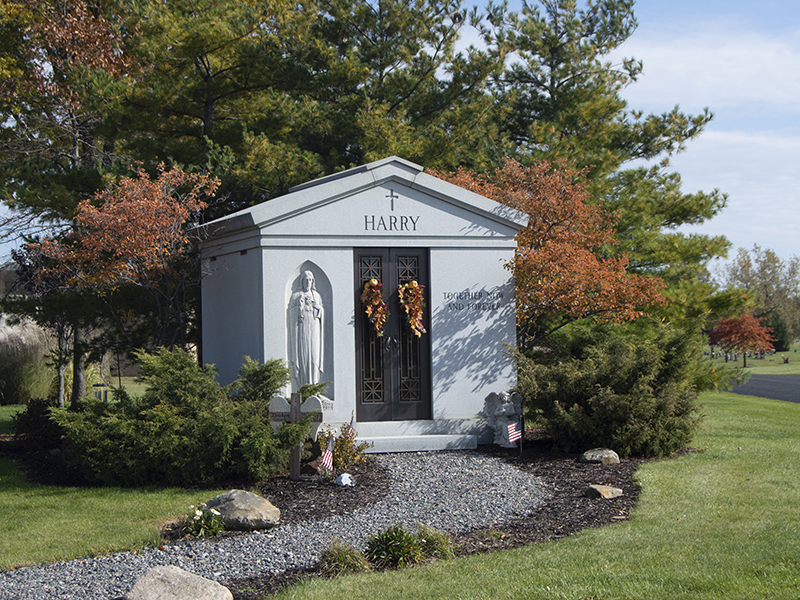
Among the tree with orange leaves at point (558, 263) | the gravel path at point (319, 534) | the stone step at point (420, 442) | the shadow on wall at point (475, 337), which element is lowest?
the gravel path at point (319, 534)

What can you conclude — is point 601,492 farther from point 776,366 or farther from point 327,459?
point 776,366

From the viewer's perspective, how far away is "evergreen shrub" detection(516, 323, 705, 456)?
9375 mm

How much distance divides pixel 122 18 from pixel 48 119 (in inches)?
108

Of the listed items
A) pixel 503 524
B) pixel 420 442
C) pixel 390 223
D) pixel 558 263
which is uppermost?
pixel 390 223

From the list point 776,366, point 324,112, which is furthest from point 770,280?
point 324,112

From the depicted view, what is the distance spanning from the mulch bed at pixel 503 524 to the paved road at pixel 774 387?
16113mm

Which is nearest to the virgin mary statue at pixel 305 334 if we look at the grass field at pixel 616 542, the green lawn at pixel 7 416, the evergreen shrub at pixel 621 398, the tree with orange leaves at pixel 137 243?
the tree with orange leaves at pixel 137 243

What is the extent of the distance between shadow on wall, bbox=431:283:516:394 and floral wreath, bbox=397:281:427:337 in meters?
0.31

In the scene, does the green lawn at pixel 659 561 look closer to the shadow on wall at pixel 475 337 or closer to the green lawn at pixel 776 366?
the shadow on wall at pixel 475 337

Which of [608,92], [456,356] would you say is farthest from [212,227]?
[608,92]

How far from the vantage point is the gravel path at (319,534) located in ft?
17.1

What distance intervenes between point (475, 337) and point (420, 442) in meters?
1.71

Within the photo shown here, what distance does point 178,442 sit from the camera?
314 inches

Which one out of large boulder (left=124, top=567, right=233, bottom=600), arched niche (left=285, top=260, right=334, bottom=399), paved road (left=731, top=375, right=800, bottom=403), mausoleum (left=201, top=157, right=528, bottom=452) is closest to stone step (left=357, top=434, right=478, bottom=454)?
mausoleum (left=201, top=157, right=528, bottom=452)
